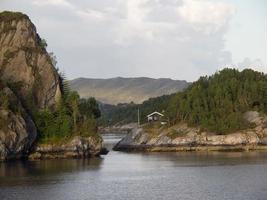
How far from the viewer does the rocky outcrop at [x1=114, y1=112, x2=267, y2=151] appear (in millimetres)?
154750

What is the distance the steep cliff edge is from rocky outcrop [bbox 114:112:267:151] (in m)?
26.7

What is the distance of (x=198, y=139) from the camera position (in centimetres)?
15838

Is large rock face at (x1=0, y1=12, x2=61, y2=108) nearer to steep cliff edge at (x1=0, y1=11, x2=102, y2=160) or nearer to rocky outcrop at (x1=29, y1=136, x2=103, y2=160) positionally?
steep cliff edge at (x1=0, y1=11, x2=102, y2=160)

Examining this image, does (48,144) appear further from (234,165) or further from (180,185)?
(180,185)

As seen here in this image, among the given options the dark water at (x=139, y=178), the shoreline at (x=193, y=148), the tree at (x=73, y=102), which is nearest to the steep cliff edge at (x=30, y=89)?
the tree at (x=73, y=102)

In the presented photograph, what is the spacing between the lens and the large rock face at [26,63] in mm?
140125

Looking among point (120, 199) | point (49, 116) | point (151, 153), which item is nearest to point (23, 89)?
point (49, 116)

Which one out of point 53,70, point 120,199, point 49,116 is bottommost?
point 120,199

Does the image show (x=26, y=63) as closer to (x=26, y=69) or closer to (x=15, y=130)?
(x=26, y=69)

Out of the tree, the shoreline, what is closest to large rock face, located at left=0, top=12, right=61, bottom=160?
the tree

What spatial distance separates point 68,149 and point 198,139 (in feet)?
125

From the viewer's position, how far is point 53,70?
478 feet

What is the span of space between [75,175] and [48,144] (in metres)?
37.0

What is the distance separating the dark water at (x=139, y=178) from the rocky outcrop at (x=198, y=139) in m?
22.6
